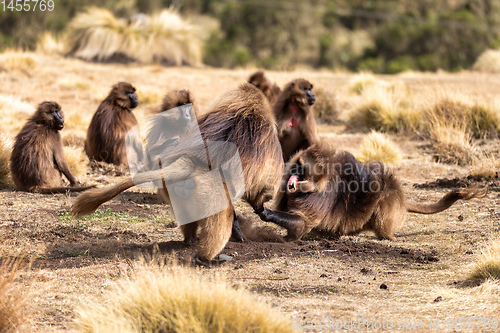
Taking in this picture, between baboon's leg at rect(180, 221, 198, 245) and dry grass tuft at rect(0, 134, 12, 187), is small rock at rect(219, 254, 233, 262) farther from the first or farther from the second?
dry grass tuft at rect(0, 134, 12, 187)

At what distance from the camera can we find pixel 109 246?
5547 millimetres

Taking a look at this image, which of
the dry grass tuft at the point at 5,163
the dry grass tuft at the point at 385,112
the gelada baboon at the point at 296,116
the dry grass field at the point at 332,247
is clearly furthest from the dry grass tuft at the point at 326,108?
the dry grass tuft at the point at 5,163

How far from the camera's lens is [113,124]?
8.70 meters

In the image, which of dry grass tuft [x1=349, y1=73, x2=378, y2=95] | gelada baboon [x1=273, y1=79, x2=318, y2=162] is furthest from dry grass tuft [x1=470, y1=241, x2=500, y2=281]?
dry grass tuft [x1=349, y1=73, x2=378, y2=95]

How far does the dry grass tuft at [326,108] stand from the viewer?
13234 mm

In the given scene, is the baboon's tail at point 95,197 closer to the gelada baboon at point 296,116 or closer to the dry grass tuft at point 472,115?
the gelada baboon at point 296,116

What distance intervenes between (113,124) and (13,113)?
10.3 ft

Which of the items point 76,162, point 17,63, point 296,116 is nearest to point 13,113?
point 76,162

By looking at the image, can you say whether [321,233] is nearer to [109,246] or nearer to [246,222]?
[246,222]

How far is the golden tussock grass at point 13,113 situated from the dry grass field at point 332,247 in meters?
0.03

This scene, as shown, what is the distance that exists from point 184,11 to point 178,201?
135ft

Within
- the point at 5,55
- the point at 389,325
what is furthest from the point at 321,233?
the point at 5,55

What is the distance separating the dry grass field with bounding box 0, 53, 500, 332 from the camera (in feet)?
13.6

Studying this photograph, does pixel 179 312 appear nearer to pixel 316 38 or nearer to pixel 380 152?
pixel 380 152
